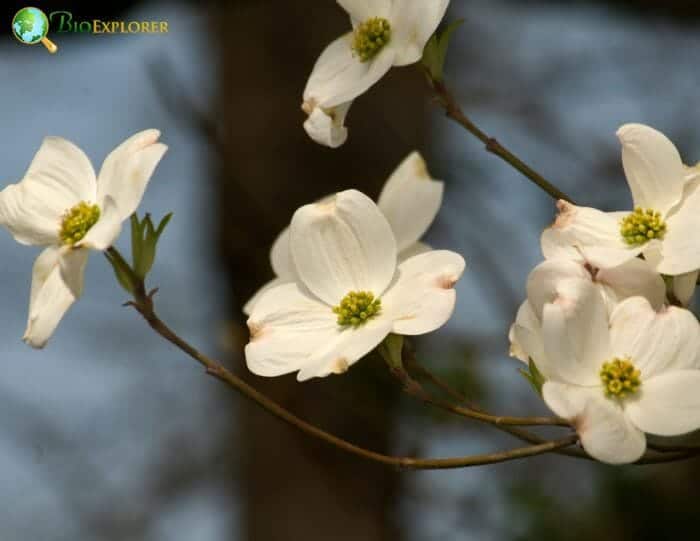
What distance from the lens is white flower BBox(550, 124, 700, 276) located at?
0.56m

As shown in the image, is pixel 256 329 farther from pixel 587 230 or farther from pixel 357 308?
pixel 587 230

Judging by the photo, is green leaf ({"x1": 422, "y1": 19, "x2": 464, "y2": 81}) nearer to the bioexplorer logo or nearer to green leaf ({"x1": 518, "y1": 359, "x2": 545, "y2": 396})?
green leaf ({"x1": 518, "y1": 359, "x2": 545, "y2": 396})

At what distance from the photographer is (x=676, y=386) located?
53 centimetres

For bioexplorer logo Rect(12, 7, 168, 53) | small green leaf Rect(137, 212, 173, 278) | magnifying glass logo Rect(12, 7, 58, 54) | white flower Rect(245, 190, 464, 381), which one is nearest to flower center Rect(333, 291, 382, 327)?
white flower Rect(245, 190, 464, 381)

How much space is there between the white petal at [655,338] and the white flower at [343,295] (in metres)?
0.09

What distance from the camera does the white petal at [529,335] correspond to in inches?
22.1

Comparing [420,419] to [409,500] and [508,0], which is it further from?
[508,0]

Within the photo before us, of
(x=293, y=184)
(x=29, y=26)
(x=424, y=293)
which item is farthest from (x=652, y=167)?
(x=293, y=184)

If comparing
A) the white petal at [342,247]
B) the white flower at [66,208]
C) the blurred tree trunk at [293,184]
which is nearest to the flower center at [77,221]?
the white flower at [66,208]

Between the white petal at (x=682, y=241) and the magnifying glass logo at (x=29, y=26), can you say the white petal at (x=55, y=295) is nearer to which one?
the white petal at (x=682, y=241)

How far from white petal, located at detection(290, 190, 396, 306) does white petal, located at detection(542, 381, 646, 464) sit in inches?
→ 5.8

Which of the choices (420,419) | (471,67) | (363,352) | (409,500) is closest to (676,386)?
(363,352)

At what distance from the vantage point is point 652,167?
23.6 inches

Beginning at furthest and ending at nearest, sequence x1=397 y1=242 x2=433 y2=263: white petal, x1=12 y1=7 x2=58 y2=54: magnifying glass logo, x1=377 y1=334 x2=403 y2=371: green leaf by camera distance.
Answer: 1. x1=12 y1=7 x2=58 y2=54: magnifying glass logo
2. x1=397 y1=242 x2=433 y2=263: white petal
3. x1=377 y1=334 x2=403 y2=371: green leaf
